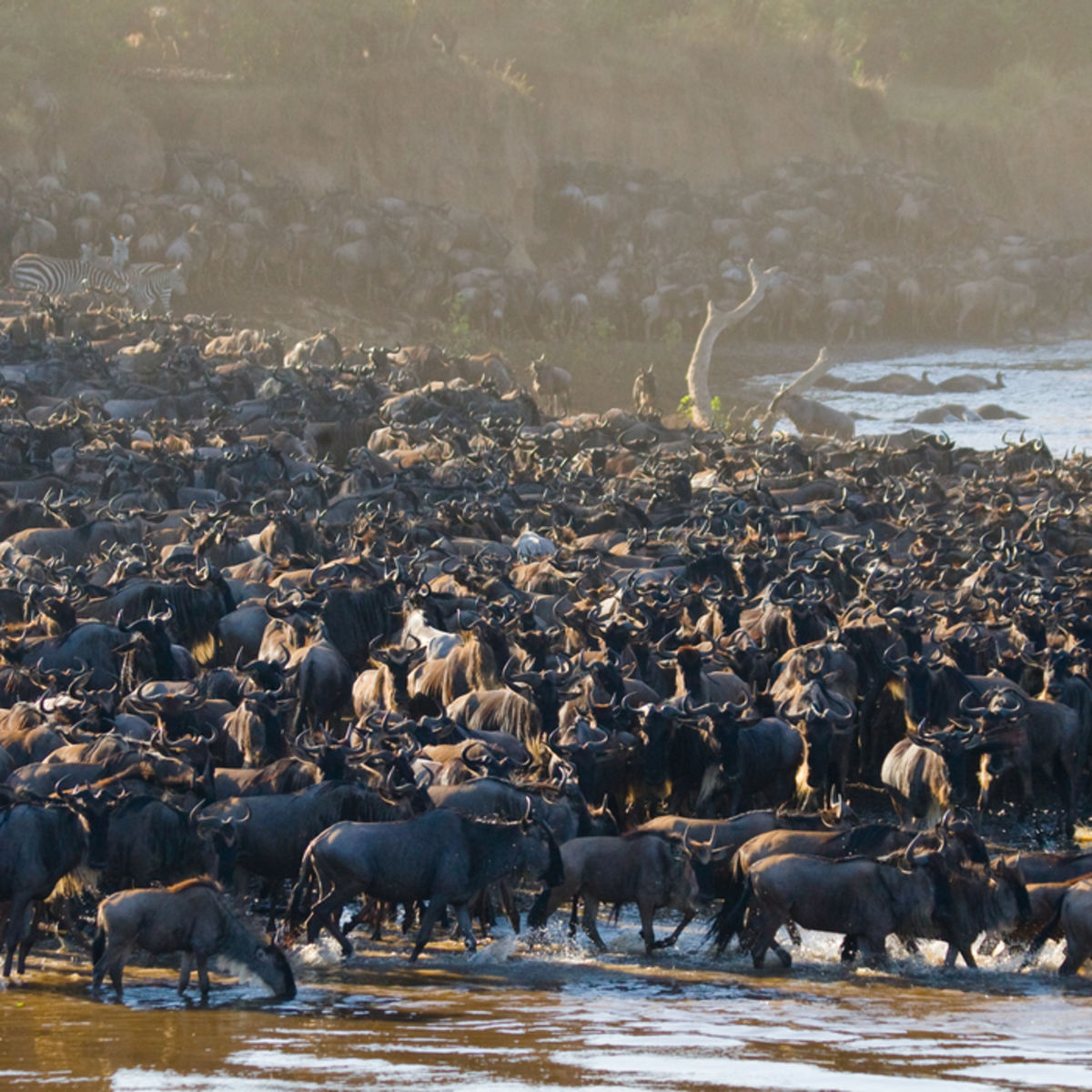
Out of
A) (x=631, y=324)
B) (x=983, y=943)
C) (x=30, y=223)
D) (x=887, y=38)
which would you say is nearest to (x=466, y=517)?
(x=983, y=943)

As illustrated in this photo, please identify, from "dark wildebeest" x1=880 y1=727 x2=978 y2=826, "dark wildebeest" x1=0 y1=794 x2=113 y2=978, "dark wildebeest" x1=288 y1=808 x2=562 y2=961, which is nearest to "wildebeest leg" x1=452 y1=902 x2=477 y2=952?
"dark wildebeest" x1=288 y1=808 x2=562 y2=961

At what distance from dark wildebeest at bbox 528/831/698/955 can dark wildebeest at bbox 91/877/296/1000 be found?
5.31 ft

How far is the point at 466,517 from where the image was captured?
20078 millimetres

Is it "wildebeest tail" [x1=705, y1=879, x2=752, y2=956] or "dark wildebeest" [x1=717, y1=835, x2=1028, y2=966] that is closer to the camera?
"dark wildebeest" [x1=717, y1=835, x2=1028, y2=966]

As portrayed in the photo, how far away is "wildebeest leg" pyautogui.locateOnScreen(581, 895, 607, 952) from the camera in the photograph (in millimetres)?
9695

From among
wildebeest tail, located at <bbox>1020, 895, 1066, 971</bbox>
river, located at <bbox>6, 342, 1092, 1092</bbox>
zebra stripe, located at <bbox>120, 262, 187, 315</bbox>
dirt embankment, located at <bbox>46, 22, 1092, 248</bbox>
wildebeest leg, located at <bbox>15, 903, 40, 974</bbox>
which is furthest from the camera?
dirt embankment, located at <bbox>46, 22, 1092, 248</bbox>

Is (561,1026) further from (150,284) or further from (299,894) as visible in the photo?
(150,284)

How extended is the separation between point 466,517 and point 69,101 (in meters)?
34.6

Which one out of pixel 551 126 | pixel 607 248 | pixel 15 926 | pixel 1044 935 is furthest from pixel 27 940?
pixel 551 126

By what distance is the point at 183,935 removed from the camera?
332 inches

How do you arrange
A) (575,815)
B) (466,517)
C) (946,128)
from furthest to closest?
1. (946,128)
2. (466,517)
3. (575,815)

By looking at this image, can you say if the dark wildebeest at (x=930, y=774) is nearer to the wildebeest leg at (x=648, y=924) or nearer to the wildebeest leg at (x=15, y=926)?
the wildebeest leg at (x=648, y=924)

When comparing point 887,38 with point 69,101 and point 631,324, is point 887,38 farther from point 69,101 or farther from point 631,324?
point 69,101

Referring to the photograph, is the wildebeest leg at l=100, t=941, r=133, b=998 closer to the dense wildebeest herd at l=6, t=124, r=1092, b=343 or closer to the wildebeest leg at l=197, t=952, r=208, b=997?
the wildebeest leg at l=197, t=952, r=208, b=997
